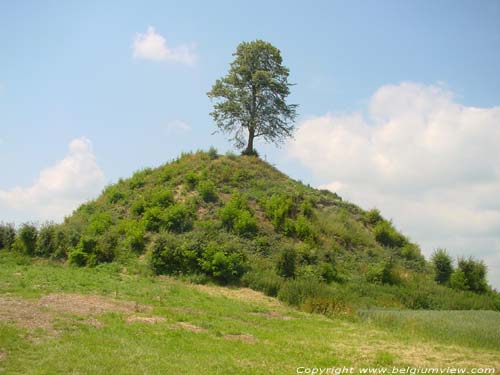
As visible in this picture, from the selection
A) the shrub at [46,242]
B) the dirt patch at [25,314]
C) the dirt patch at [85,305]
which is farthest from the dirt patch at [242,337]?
the shrub at [46,242]

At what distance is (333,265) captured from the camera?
28656 mm

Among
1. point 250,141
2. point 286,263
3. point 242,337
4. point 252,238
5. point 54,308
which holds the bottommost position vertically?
point 242,337

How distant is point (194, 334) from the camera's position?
44.6 feet

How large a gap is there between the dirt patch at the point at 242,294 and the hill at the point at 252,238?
0.62 m

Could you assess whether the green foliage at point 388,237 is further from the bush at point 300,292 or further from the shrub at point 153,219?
the shrub at point 153,219

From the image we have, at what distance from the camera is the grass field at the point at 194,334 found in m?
10.6

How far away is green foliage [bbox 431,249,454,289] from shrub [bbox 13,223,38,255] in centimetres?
2523

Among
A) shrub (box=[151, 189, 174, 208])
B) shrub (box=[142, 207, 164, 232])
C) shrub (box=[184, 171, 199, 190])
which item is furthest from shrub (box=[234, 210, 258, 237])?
shrub (box=[184, 171, 199, 190])

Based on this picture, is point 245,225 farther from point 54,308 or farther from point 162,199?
point 54,308

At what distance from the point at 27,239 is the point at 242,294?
52.3ft

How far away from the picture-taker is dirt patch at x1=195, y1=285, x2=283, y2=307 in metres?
21.8

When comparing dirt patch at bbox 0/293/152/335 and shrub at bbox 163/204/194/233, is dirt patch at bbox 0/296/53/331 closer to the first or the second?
dirt patch at bbox 0/293/152/335

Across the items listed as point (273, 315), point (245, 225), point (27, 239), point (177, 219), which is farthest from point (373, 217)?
point (27, 239)

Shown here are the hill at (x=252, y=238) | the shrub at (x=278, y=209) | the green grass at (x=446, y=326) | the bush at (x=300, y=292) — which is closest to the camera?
the green grass at (x=446, y=326)
